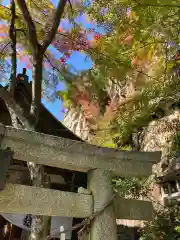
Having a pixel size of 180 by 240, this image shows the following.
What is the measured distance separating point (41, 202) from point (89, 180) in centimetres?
70

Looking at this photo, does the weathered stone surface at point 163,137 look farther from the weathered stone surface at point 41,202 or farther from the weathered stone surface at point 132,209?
the weathered stone surface at point 41,202

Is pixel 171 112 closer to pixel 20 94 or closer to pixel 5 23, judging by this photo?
pixel 20 94

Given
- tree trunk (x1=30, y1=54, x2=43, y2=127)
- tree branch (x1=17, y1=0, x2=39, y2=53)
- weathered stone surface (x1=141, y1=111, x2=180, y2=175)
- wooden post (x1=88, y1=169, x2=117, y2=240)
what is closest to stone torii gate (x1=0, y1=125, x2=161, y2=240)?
wooden post (x1=88, y1=169, x2=117, y2=240)

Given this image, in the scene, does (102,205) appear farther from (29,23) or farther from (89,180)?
(29,23)

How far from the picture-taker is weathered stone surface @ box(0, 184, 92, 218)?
280cm

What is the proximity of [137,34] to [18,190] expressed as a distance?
414 cm

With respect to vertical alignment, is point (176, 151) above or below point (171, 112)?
below

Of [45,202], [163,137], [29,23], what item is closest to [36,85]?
[29,23]

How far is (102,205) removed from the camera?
10.5 feet

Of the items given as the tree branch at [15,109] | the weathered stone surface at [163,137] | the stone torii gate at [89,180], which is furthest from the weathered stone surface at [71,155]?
the weathered stone surface at [163,137]

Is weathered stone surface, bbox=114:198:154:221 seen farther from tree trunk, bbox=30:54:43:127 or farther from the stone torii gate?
tree trunk, bbox=30:54:43:127

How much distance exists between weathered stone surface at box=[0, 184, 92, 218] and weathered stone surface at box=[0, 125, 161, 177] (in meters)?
0.34

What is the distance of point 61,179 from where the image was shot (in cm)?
691

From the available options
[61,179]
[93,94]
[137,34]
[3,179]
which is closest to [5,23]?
[93,94]
